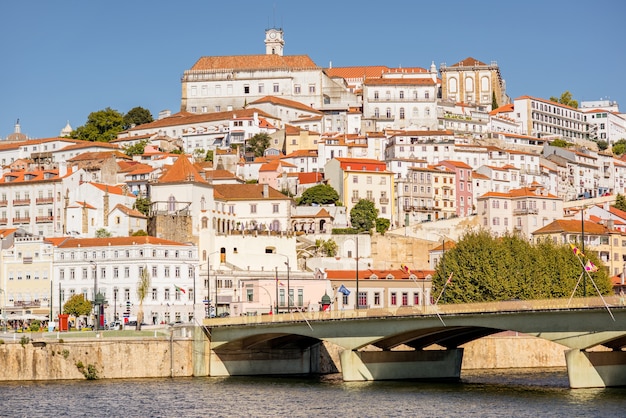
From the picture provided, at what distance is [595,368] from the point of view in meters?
60.6

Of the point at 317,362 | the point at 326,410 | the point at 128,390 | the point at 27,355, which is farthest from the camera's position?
the point at 317,362

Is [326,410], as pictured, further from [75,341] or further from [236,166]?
[236,166]

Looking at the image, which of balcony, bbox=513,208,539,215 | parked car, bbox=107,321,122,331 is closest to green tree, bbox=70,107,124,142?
balcony, bbox=513,208,539,215

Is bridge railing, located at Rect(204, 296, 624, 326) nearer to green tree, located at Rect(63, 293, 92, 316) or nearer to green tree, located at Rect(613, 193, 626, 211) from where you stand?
green tree, located at Rect(63, 293, 92, 316)

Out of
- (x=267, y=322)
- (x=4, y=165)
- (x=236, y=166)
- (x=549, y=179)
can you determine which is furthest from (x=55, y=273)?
(x=549, y=179)

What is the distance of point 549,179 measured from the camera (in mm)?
156500

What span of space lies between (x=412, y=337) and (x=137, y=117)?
120 m

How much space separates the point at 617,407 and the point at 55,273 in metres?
58.7

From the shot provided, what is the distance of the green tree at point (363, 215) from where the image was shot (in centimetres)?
12669

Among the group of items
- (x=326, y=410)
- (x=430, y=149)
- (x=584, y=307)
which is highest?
(x=430, y=149)

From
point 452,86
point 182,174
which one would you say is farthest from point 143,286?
point 452,86

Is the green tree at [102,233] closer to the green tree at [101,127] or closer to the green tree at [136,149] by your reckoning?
the green tree at [136,149]

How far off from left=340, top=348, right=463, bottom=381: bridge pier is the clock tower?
126 m

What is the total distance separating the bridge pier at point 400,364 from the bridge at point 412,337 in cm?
6
